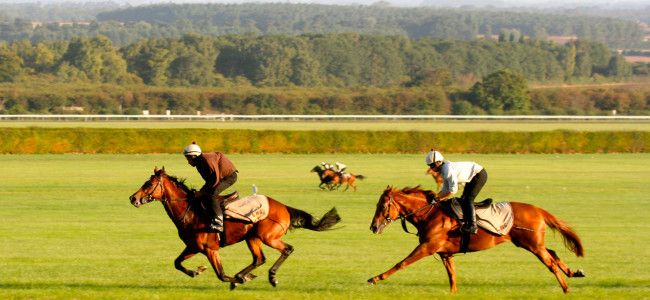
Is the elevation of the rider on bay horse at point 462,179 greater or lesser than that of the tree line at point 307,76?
greater

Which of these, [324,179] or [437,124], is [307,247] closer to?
[324,179]

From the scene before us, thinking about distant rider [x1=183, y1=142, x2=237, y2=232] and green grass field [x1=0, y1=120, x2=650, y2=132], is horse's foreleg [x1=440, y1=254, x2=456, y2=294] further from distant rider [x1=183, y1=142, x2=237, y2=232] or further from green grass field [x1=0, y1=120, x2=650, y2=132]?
green grass field [x1=0, y1=120, x2=650, y2=132]

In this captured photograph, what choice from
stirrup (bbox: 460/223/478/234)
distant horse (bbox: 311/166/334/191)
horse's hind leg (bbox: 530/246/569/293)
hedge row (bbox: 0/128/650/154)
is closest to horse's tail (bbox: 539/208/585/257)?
horse's hind leg (bbox: 530/246/569/293)

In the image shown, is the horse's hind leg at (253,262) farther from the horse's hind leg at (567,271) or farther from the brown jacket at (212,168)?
the horse's hind leg at (567,271)

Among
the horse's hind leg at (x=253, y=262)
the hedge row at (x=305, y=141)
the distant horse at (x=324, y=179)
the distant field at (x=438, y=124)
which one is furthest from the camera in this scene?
the distant field at (x=438, y=124)

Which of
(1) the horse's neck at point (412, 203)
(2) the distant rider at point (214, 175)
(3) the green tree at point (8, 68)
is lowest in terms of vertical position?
(3) the green tree at point (8, 68)

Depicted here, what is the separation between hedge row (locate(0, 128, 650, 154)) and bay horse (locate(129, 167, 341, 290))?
29.1 metres

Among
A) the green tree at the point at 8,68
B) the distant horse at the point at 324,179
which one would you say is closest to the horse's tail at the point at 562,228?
the distant horse at the point at 324,179

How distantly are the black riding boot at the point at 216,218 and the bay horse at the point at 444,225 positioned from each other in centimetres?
200

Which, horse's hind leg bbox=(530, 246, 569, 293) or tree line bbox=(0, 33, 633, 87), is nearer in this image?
horse's hind leg bbox=(530, 246, 569, 293)

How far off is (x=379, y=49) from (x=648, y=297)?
13751 centimetres

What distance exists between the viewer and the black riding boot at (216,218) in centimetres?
1083

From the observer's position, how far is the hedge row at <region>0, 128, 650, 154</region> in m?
40.2

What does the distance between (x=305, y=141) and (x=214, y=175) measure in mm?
31161
